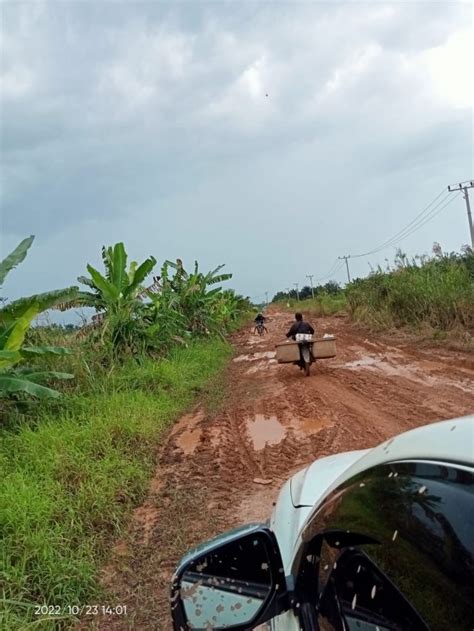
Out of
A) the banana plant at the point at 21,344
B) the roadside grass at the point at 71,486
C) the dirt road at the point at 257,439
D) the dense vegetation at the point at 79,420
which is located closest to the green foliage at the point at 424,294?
the dirt road at the point at 257,439

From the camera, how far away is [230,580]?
1.58 meters

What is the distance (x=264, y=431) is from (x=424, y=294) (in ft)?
27.8

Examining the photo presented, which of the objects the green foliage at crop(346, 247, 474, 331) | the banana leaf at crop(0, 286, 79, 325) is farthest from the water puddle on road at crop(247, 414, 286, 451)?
the green foliage at crop(346, 247, 474, 331)

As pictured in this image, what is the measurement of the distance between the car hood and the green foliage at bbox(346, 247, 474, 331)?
10.6m

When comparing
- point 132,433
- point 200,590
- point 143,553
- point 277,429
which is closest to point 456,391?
point 277,429

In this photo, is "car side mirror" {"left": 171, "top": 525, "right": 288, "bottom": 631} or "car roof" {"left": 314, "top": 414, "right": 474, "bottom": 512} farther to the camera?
"car side mirror" {"left": 171, "top": 525, "right": 288, "bottom": 631}

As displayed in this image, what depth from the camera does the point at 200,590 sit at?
1598mm

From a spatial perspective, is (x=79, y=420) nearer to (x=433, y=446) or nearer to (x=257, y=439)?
(x=257, y=439)

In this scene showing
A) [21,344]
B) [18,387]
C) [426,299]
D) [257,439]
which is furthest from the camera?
[426,299]

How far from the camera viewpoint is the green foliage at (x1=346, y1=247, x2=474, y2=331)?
1255cm
